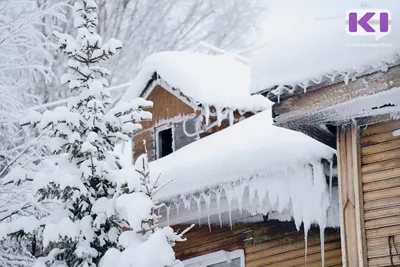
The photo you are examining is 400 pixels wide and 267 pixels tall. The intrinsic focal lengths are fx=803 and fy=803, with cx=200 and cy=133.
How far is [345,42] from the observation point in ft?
26.4

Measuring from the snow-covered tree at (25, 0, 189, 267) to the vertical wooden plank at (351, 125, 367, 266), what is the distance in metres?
1.97

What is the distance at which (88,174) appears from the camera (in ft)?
29.8

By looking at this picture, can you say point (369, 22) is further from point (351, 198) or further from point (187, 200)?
point (187, 200)

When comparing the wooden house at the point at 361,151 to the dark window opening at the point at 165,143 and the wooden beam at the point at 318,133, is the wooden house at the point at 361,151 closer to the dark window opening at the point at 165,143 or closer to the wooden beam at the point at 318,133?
the wooden beam at the point at 318,133

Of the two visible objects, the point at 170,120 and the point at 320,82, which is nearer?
the point at 320,82

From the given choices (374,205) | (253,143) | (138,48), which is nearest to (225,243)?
(253,143)

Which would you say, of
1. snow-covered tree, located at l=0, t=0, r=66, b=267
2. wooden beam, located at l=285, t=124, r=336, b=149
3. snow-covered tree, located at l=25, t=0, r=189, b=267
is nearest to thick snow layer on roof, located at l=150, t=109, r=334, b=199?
wooden beam, located at l=285, t=124, r=336, b=149

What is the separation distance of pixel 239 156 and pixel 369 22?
317 centimetres

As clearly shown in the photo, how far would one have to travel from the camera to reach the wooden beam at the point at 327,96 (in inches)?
315

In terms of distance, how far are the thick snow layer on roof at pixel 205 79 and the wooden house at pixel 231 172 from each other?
0.02 metres

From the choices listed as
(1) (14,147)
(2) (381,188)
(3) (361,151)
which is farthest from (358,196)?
(1) (14,147)

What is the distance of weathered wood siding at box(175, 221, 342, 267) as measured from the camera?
35.7 feet

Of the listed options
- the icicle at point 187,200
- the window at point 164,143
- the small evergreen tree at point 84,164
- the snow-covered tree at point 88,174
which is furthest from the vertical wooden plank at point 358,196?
the window at point 164,143

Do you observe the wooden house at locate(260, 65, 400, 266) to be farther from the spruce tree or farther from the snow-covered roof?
the spruce tree
